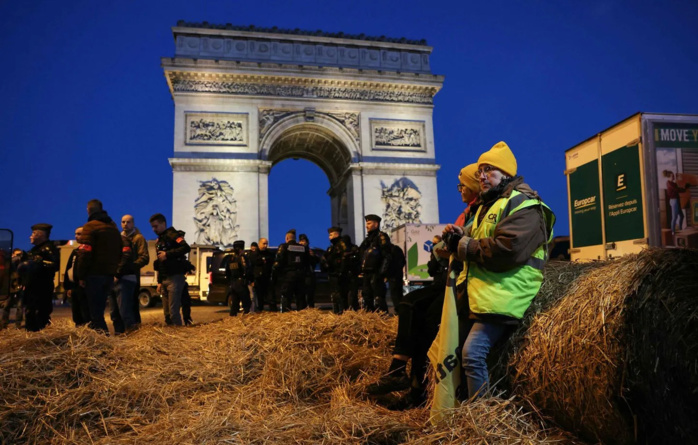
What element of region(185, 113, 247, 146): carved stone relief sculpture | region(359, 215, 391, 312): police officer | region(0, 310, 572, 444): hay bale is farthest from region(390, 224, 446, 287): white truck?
region(185, 113, 247, 146): carved stone relief sculpture

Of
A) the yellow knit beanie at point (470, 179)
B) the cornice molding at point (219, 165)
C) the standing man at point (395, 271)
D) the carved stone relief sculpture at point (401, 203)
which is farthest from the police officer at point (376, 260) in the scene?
the cornice molding at point (219, 165)

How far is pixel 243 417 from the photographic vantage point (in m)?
2.82

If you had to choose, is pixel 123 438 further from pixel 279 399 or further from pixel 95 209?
pixel 95 209

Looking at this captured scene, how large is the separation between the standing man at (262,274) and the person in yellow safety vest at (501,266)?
301 inches

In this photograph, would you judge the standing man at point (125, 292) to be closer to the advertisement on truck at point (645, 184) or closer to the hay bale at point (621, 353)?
the hay bale at point (621, 353)

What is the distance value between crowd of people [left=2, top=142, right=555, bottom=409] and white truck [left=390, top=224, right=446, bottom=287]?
425 centimetres

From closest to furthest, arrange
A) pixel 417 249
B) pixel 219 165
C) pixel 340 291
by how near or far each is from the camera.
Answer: pixel 340 291
pixel 417 249
pixel 219 165

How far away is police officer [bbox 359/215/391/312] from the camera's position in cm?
829

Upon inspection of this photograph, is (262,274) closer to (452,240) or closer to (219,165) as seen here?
(452,240)

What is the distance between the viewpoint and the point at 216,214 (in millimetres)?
21734

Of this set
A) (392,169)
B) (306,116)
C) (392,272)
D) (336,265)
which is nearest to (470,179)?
(392,272)

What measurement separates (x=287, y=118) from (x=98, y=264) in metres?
18.4

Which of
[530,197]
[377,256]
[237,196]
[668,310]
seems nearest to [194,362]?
[530,197]

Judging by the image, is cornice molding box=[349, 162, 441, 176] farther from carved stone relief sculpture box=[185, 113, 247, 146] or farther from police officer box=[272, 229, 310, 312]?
police officer box=[272, 229, 310, 312]
